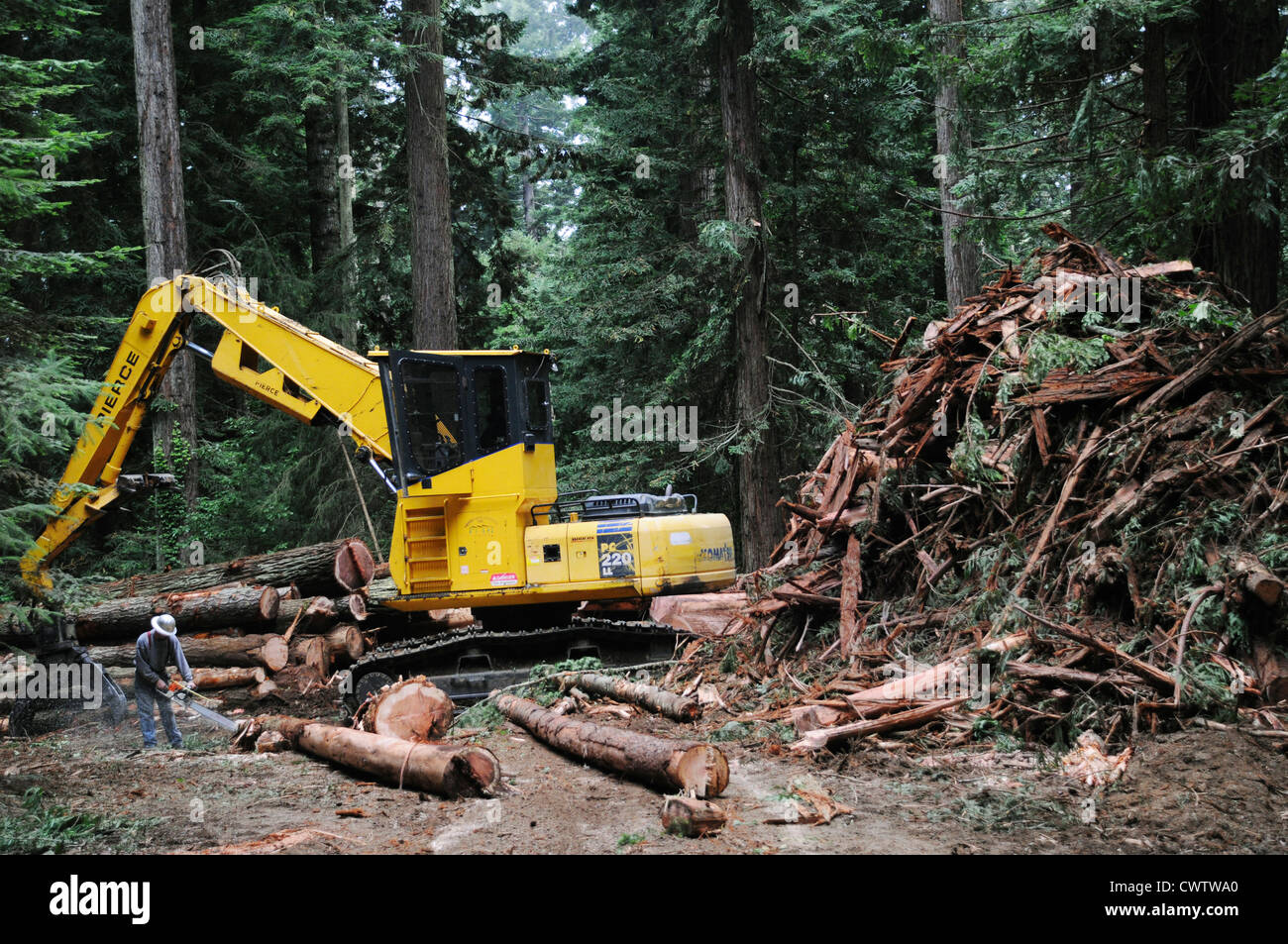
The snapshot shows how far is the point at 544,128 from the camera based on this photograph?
205 feet

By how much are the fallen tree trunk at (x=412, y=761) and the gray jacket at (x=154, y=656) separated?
2.34 meters

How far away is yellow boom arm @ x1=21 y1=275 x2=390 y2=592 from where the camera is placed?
10648 millimetres

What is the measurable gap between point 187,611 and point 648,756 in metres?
8.47

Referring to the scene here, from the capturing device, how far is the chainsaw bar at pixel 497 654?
969 cm

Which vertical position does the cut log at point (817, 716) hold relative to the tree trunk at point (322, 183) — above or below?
below

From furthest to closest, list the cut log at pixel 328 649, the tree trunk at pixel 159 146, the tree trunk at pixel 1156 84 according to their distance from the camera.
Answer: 1. the tree trunk at pixel 159 146
2. the cut log at pixel 328 649
3. the tree trunk at pixel 1156 84

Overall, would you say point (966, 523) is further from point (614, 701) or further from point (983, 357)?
point (614, 701)

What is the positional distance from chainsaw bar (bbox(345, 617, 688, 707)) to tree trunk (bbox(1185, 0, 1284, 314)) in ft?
21.7

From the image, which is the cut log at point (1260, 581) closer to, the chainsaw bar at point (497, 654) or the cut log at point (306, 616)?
the chainsaw bar at point (497, 654)

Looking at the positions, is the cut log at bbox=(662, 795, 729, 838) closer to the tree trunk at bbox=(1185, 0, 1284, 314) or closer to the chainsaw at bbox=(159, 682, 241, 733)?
the chainsaw at bbox=(159, 682, 241, 733)

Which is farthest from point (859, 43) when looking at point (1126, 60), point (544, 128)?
point (544, 128)

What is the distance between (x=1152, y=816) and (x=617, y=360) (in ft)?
47.4

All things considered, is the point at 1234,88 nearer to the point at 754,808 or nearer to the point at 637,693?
the point at 637,693

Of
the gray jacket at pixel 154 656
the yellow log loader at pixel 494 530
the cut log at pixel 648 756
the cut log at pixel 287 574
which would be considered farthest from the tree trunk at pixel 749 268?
the gray jacket at pixel 154 656
